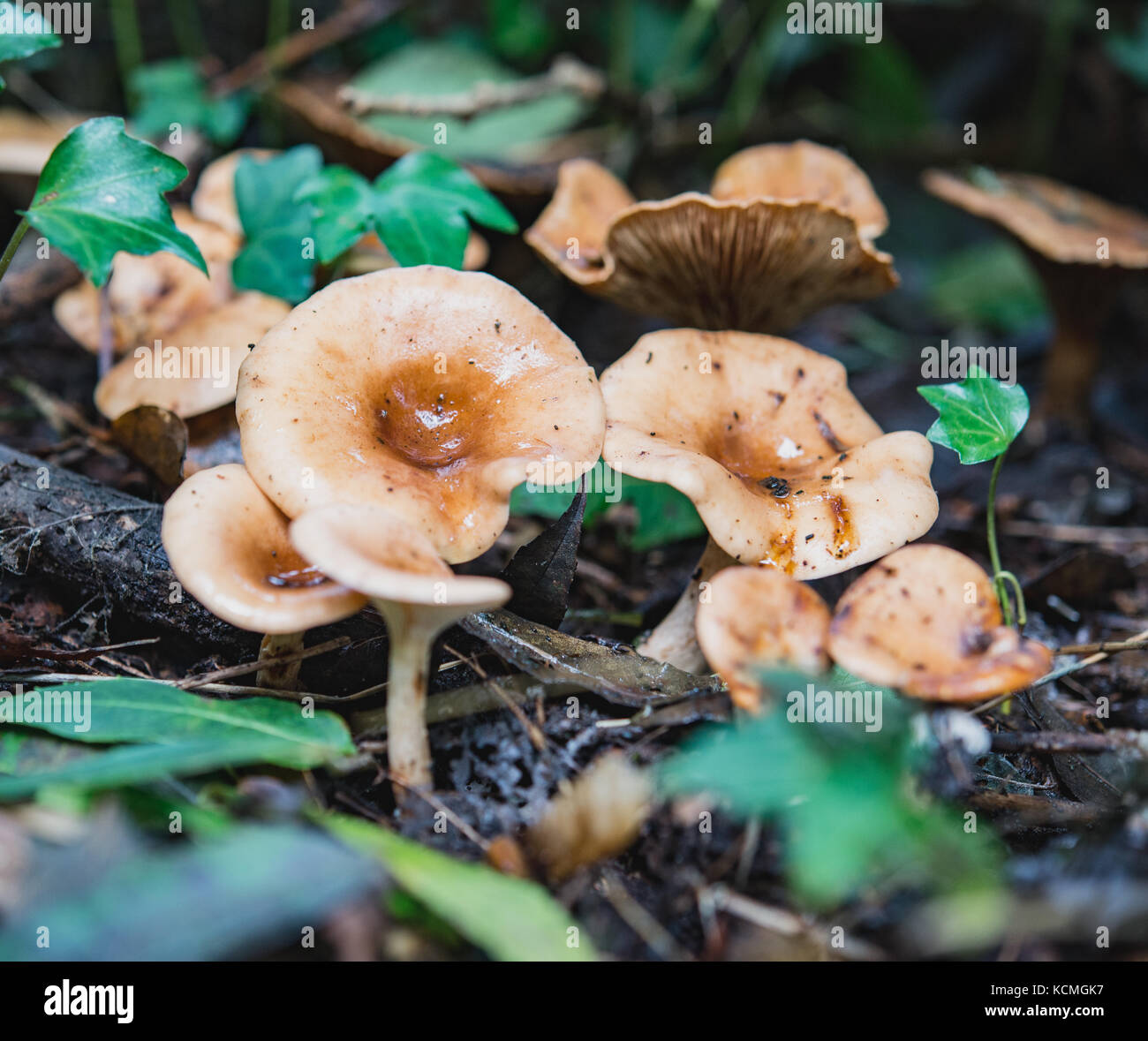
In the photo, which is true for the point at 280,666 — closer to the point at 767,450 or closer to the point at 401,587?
the point at 401,587

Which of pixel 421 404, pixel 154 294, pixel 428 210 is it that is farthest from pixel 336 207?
pixel 154 294

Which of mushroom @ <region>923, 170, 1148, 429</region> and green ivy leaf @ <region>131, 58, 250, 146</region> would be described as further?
green ivy leaf @ <region>131, 58, 250, 146</region>

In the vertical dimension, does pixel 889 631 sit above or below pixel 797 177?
below

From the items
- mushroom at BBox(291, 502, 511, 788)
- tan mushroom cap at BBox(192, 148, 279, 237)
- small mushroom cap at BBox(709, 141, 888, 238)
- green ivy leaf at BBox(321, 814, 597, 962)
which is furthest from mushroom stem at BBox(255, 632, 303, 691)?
small mushroom cap at BBox(709, 141, 888, 238)

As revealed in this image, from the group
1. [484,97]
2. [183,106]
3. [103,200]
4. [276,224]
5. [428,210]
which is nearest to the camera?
[103,200]

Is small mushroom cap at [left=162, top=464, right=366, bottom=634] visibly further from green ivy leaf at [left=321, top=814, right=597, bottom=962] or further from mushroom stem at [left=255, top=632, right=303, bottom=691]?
green ivy leaf at [left=321, top=814, right=597, bottom=962]
